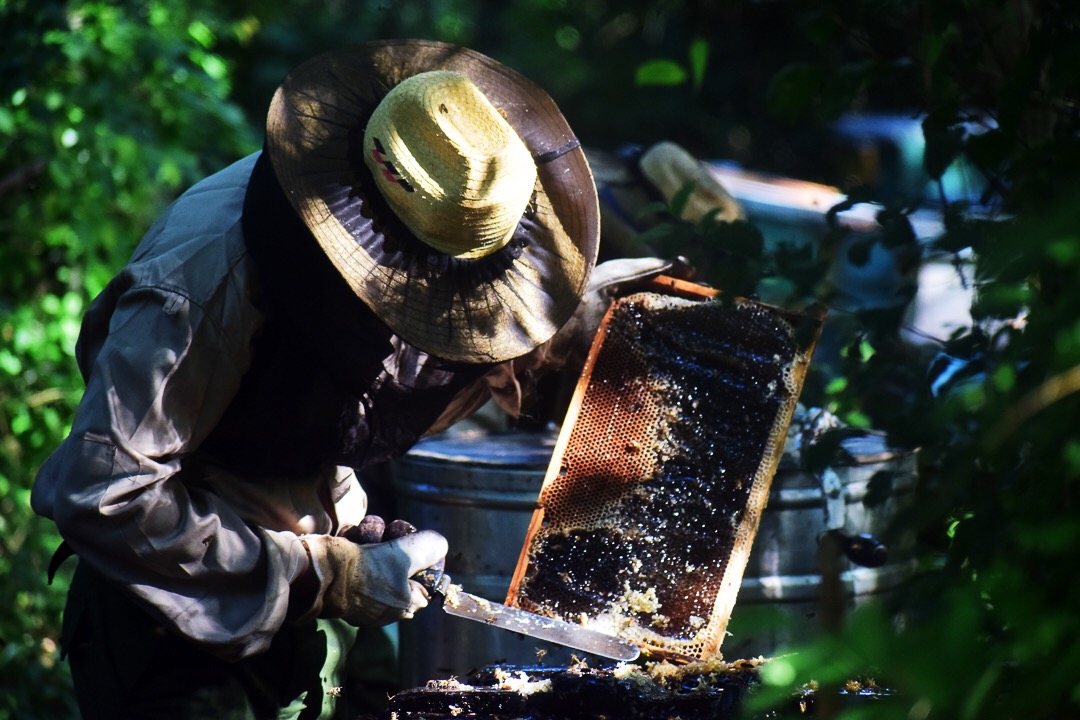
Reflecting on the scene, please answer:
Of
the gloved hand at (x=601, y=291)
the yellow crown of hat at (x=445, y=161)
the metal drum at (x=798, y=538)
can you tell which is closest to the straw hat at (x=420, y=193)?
the yellow crown of hat at (x=445, y=161)

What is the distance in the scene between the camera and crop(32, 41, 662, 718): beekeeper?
7.00 feet

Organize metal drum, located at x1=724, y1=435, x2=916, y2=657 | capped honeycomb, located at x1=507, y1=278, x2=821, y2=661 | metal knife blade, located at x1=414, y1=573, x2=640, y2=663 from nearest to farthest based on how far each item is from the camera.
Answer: metal knife blade, located at x1=414, y1=573, x2=640, y2=663, capped honeycomb, located at x1=507, y1=278, x2=821, y2=661, metal drum, located at x1=724, y1=435, x2=916, y2=657

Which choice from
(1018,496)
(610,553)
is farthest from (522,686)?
(1018,496)

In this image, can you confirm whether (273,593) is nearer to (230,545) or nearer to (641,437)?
(230,545)

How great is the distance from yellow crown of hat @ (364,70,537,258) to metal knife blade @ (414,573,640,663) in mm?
757

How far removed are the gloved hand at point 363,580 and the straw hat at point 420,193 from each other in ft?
1.58

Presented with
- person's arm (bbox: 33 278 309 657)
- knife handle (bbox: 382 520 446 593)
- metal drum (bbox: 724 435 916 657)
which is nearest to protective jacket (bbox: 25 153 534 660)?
person's arm (bbox: 33 278 309 657)

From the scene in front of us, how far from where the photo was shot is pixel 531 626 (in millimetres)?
2477

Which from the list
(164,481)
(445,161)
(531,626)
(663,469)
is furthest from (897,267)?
(164,481)

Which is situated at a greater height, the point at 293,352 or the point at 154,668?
the point at 293,352

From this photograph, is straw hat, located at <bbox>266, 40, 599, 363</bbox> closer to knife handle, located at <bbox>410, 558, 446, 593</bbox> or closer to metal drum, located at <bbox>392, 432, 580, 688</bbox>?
knife handle, located at <bbox>410, 558, 446, 593</bbox>

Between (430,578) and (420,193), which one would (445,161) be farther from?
(430,578)

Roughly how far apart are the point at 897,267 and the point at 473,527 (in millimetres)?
1591

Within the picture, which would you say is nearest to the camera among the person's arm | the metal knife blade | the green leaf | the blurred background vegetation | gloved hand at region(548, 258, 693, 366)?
the blurred background vegetation
